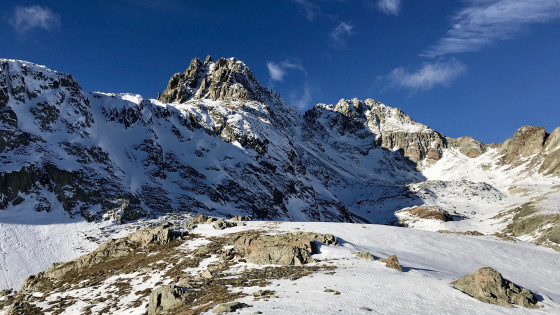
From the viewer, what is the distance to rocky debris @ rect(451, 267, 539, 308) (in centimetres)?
1806

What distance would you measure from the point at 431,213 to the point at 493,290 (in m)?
109

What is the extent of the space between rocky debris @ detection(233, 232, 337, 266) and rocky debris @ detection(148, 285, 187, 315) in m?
7.44

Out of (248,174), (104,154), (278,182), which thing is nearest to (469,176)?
(278,182)

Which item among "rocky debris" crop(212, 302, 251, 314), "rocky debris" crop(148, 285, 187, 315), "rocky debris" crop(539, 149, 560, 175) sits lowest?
"rocky debris" crop(148, 285, 187, 315)

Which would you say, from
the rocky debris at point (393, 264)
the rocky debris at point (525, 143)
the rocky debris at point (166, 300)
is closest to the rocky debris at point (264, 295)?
the rocky debris at point (166, 300)

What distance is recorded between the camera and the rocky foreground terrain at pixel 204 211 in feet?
72.5

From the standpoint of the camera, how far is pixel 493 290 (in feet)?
60.6

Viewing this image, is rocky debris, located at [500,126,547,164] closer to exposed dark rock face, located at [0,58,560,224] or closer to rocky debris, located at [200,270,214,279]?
exposed dark rock face, located at [0,58,560,224]

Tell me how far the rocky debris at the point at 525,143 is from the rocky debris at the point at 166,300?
203 meters

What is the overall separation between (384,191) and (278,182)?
7353cm

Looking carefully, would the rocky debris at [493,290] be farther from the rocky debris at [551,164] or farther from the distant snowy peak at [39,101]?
the rocky debris at [551,164]

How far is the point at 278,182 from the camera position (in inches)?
4486

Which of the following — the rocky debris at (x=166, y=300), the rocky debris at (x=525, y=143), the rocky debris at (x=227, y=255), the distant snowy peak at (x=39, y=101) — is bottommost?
the rocky debris at (x=166, y=300)

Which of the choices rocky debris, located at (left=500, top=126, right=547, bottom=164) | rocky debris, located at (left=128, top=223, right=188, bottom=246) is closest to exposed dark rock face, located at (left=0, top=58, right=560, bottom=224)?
rocky debris, located at (left=128, top=223, right=188, bottom=246)
